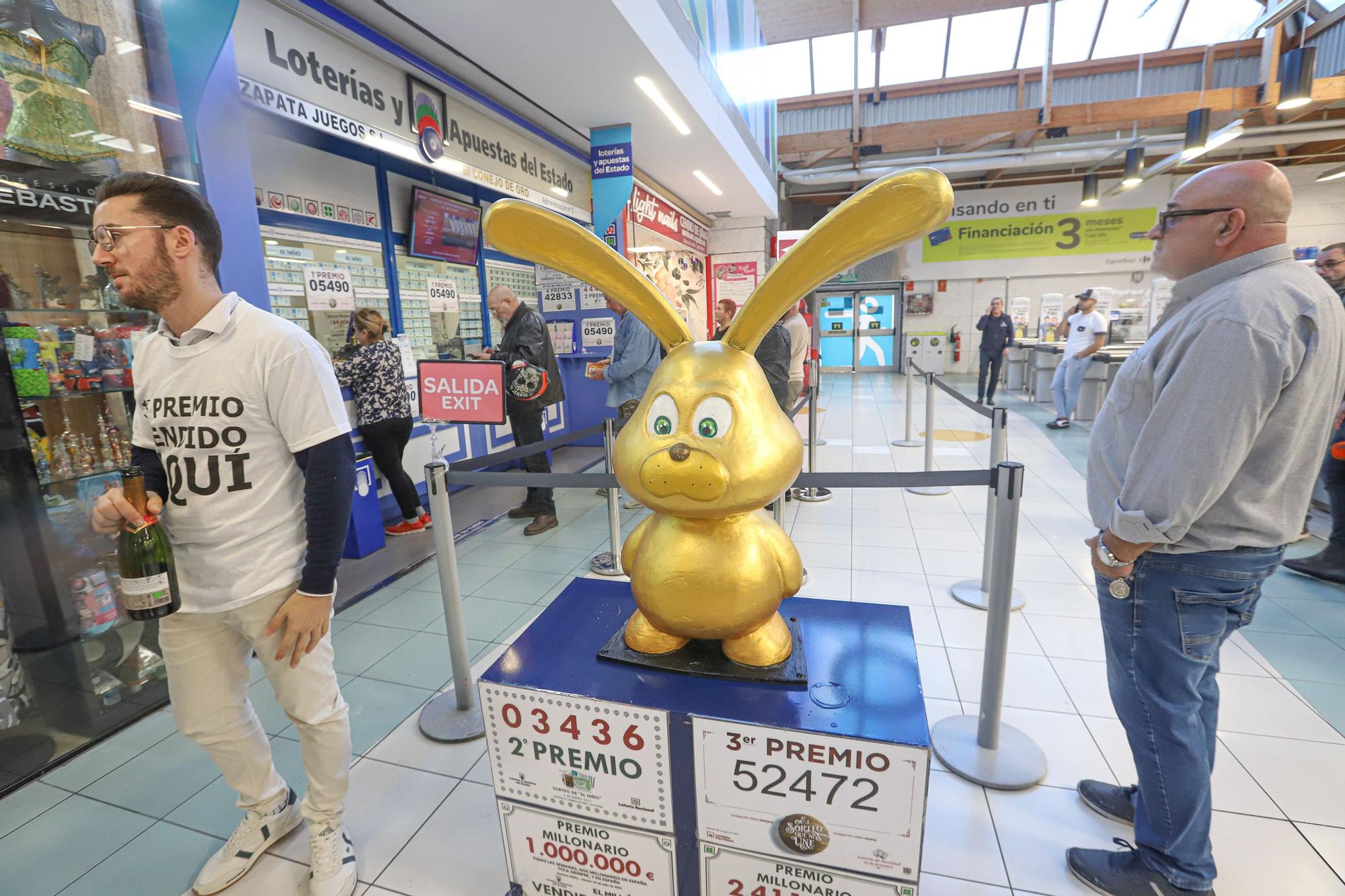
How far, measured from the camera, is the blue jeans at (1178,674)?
1.42m

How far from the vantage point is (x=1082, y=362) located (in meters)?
7.89

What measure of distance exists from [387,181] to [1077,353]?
304 inches

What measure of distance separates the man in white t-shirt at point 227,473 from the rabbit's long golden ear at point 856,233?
105 cm

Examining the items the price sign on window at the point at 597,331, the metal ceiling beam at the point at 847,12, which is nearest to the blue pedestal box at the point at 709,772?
the price sign on window at the point at 597,331

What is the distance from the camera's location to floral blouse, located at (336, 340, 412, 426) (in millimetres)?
4094

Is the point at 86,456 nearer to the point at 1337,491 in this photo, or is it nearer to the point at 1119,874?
the point at 1119,874

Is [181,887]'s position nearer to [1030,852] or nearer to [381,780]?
[381,780]

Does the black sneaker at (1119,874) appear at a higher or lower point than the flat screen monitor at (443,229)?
lower

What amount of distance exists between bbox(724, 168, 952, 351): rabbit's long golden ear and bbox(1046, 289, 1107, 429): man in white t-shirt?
7793 millimetres

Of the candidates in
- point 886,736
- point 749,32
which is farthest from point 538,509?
point 749,32

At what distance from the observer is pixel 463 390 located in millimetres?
3451

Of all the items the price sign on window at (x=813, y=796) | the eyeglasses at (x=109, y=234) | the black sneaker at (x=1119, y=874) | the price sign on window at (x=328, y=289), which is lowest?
the black sneaker at (x=1119, y=874)

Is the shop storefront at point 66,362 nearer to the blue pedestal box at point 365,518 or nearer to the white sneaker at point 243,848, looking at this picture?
the white sneaker at point 243,848

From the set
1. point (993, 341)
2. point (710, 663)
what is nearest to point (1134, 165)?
point (993, 341)
